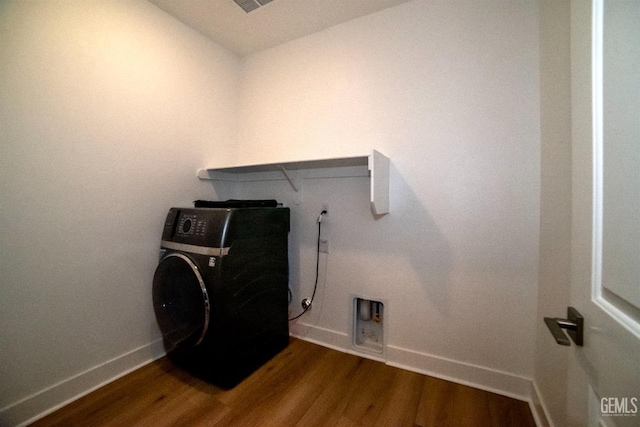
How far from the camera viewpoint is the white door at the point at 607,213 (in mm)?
365

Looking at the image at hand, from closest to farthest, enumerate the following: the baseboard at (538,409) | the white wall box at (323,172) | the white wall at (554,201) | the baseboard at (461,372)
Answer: the white wall at (554,201) < the baseboard at (538,409) < the baseboard at (461,372) < the white wall box at (323,172)

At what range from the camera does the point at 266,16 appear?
1611 millimetres

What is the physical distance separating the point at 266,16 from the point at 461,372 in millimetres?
2686

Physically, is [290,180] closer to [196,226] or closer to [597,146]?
[196,226]

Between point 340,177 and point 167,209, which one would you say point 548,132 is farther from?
point 167,209

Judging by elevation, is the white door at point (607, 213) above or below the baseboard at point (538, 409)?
above

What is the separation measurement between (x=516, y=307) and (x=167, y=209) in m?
2.28

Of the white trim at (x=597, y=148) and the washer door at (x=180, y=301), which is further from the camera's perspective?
the washer door at (x=180, y=301)

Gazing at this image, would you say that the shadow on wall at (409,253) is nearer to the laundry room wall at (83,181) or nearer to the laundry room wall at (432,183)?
the laundry room wall at (432,183)

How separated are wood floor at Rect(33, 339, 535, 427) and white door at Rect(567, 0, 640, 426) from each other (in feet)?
2.73

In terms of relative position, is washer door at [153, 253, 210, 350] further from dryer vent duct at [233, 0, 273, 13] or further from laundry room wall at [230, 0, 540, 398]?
dryer vent duct at [233, 0, 273, 13]

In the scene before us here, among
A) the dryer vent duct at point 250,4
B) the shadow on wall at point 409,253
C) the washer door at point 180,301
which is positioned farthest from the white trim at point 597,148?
the dryer vent duct at point 250,4

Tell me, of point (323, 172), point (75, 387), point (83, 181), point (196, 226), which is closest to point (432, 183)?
point (323, 172)

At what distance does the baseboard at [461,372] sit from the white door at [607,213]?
0.91m
